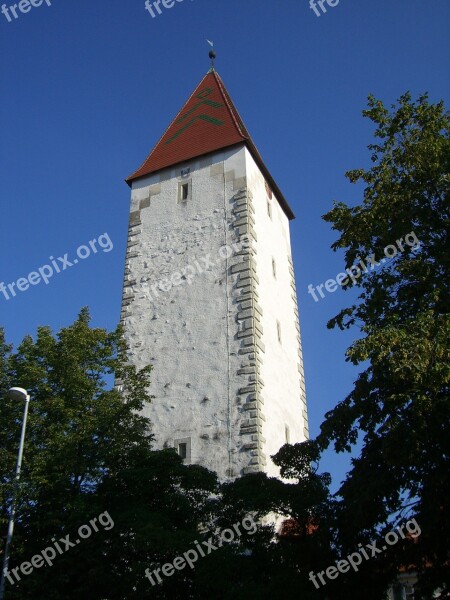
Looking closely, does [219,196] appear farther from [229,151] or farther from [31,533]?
[31,533]

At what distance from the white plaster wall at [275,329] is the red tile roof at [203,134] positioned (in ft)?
2.28

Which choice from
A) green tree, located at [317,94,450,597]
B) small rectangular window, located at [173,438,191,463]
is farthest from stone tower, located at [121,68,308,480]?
green tree, located at [317,94,450,597]

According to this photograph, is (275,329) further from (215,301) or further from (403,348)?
(403,348)

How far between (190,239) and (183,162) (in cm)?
371

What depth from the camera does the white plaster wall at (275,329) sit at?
1786 cm

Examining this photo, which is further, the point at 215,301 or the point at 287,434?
the point at 215,301

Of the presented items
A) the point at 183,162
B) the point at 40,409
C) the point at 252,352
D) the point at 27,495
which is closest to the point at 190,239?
the point at 183,162

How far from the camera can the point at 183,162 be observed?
23.2 meters

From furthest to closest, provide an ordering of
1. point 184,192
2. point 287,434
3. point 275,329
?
point 184,192, point 275,329, point 287,434

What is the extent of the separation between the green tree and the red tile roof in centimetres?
999

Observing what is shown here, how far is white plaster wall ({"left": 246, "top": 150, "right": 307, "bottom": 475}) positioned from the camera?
58.6 feet

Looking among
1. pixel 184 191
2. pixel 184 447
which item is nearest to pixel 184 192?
pixel 184 191

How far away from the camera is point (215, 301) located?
1912 cm

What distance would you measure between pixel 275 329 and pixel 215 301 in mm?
2229
